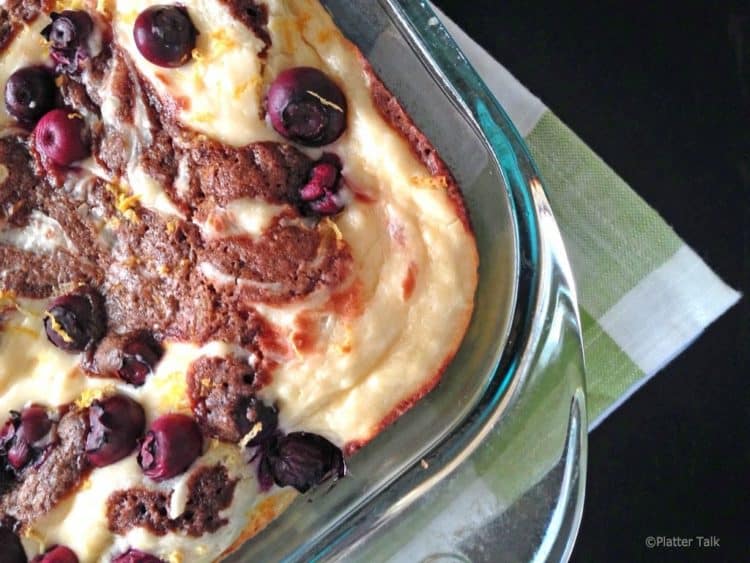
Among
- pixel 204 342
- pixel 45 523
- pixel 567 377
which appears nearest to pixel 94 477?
pixel 45 523

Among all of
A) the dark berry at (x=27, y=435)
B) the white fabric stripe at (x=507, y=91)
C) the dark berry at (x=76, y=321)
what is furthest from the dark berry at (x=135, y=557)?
the white fabric stripe at (x=507, y=91)

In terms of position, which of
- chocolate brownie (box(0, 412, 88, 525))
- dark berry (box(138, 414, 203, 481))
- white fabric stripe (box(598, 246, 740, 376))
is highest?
white fabric stripe (box(598, 246, 740, 376))

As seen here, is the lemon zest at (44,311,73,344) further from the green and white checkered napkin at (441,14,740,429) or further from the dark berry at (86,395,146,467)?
the green and white checkered napkin at (441,14,740,429)

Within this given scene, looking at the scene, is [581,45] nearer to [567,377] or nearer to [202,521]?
[567,377]

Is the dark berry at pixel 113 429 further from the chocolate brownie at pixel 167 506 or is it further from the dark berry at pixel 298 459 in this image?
the dark berry at pixel 298 459

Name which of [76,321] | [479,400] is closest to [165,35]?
[76,321]

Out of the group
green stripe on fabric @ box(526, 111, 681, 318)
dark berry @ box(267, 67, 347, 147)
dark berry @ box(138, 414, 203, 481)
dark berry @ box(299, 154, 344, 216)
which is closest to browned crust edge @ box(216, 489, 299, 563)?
dark berry @ box(138, 414, 203, 481)

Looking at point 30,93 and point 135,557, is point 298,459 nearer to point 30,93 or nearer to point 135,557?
point 135,557
